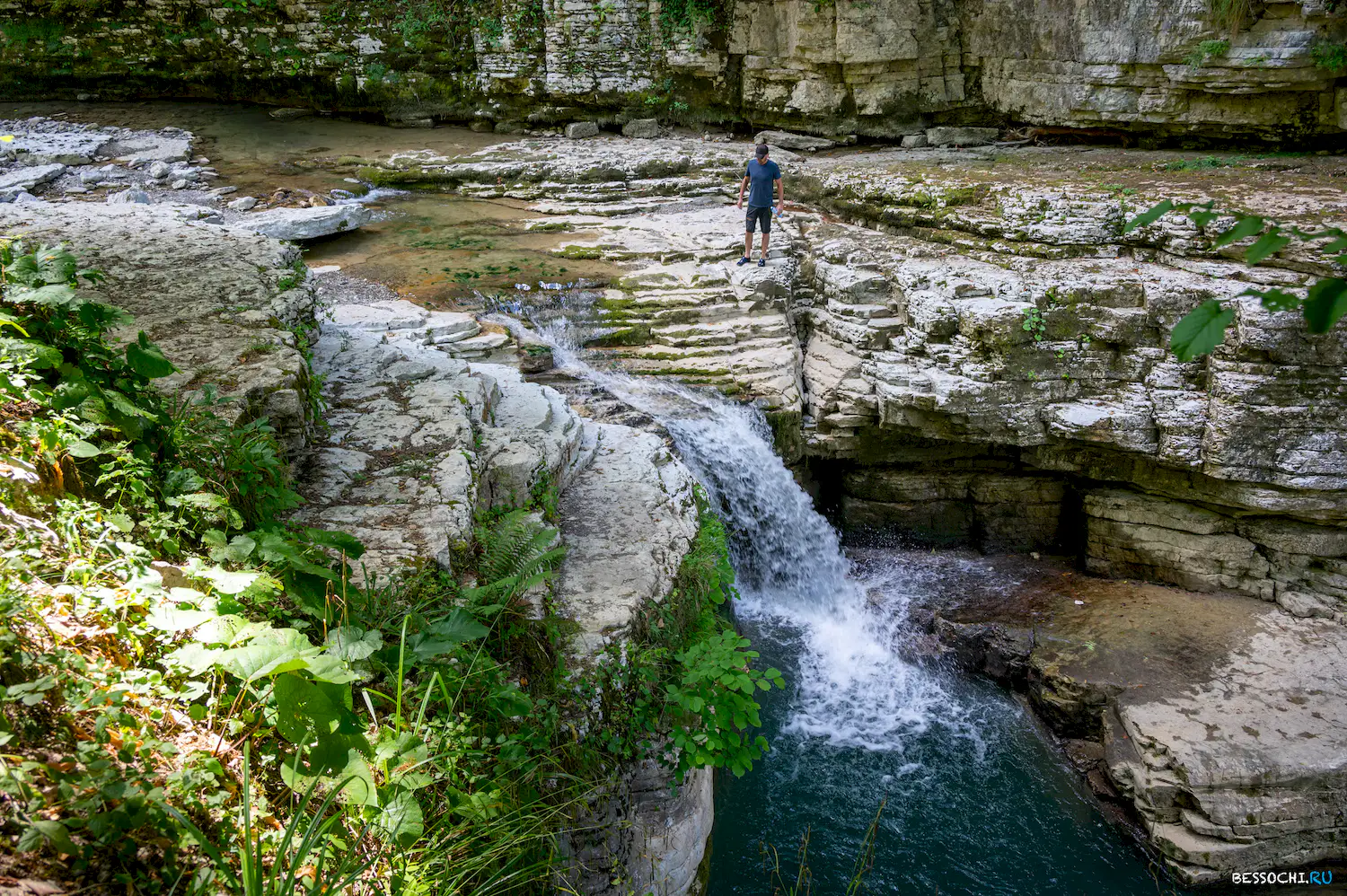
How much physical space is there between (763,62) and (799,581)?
891 centimetres

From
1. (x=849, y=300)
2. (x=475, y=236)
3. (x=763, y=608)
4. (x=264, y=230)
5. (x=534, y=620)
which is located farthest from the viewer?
(x=475, y=236)

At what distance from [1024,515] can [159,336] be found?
7925mm

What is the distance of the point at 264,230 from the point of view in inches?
379

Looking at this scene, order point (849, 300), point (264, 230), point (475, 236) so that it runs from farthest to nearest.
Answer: point (475, 236) → point (264, 230) → point (849, 300)

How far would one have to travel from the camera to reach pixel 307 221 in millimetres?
9992

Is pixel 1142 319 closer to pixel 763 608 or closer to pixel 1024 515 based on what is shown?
pixel 1024 515

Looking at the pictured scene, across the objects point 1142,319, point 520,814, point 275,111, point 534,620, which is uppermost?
point 275,111

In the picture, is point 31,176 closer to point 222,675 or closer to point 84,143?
point 84,143

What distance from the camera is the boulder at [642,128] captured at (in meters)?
14.2

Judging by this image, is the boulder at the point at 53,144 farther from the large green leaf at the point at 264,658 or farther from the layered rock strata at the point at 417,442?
the large green leaf at the point at 264,658

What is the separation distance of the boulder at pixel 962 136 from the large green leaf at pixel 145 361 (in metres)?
A: 12.1

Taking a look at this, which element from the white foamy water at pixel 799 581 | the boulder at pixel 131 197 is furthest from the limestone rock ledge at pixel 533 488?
the boulder at pixel 131 197

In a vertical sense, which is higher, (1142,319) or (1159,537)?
(1142,319)

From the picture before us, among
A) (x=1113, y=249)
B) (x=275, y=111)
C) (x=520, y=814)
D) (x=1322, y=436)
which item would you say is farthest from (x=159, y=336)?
(x=275, y=111)
